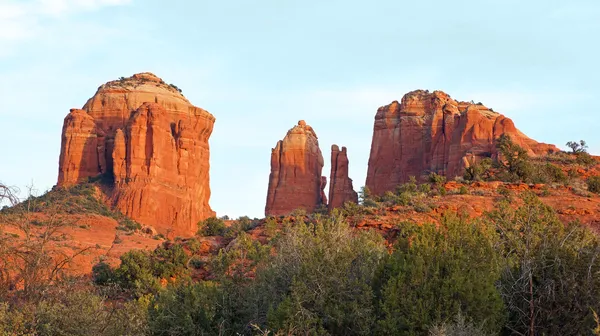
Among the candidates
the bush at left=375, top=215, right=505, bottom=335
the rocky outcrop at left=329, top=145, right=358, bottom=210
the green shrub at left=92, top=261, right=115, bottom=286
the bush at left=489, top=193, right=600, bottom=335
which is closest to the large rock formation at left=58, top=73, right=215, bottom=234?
the rocky outcrop at left=329, top=145, right=358, bottom=210

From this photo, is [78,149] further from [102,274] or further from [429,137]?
[102,274]

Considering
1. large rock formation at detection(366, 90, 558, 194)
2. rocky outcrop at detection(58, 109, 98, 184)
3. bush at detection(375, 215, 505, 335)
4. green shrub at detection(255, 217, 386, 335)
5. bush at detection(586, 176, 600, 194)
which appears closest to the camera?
bush at detection(375, 215, 505, 335)

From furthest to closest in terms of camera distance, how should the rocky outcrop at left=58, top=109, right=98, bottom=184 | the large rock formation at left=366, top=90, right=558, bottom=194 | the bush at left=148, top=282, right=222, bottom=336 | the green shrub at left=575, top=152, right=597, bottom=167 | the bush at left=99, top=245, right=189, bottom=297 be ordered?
1. the rocky outcrop at left=58, top=109, right=98, bottom=184
2. the large rock formation at left=366, top=90, right=558, bottom=194
3. the green shrub at left=575, top=152, right=597, bottom=167
4. the bush at left=99, top=245, right=189, bottom=297
5. the bush at left=148, top=282, right=222, bottom=336

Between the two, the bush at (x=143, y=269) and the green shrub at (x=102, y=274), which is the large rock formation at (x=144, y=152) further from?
the bush at (x=143, y=269)

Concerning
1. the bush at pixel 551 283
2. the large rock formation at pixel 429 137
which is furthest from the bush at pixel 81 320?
the large rock formation at pixel 429 137

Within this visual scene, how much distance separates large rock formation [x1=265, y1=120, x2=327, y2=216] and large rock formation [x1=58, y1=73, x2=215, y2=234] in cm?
802

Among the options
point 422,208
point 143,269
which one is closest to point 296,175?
point 422,208

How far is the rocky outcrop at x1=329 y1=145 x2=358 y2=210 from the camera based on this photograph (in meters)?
81.2

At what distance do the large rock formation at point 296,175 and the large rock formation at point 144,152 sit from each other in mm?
8024

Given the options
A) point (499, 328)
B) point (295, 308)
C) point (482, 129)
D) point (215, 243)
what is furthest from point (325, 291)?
point (482, 129)

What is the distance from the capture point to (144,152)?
3039 inches

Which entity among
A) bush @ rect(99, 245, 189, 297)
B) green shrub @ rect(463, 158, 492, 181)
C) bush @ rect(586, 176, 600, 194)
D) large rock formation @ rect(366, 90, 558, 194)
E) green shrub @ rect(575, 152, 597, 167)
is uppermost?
large rock formation @ rect(366, 90, 558, 194)

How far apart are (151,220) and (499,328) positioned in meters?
60.5

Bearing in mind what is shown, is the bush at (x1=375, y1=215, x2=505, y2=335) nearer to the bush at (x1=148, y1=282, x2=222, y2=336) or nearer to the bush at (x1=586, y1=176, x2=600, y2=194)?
the bush at (x1=148, y1=282, x2=222, y2=336)
